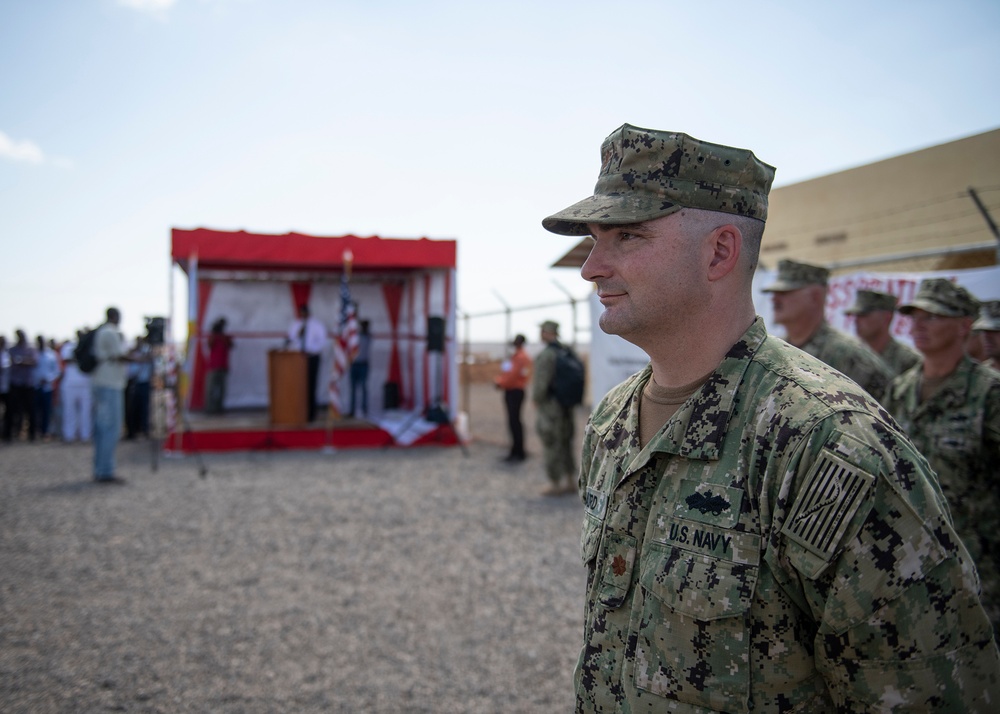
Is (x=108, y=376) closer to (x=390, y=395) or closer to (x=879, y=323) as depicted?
(x=390, y=395)

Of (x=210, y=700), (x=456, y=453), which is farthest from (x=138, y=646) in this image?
(x=456, y=453)

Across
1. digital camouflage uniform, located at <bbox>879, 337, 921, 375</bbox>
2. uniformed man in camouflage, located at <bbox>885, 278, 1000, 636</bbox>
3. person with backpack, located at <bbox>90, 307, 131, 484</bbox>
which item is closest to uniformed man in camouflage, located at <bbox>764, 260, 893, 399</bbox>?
uniformed man in camouflage, located at <bbox>885, 278, 1000, 636</bbox>

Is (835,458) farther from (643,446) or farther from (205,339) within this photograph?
(205,339)

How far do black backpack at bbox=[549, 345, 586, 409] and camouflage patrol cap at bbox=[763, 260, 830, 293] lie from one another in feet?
13.1

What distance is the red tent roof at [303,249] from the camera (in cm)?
1031

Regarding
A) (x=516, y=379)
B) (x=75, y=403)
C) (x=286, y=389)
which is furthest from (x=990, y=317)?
(x=75, y=403)

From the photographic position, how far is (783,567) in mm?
1143

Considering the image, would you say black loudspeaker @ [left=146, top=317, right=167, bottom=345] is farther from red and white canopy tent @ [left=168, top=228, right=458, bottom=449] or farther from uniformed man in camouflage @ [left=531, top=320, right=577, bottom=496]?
uniformed man in camouflage @ [left=531, top=320, right=577, bottom=496]

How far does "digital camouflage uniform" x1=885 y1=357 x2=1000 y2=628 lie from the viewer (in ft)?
9.18

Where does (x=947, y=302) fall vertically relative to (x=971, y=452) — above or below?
above

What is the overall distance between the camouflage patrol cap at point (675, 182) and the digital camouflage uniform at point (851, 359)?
234 centimetres

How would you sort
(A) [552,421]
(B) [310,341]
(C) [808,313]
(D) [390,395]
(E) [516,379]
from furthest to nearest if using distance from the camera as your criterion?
1. (D) [390,395]
2. (B) [310,341]
3. (E) [516,379]
4. (A) [552,421]
5. (C) [808,313]

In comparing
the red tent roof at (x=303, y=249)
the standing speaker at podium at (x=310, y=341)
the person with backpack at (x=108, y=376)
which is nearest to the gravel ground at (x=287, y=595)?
the person with backpack at (x=108, y=376)

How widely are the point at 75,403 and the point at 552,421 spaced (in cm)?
884
